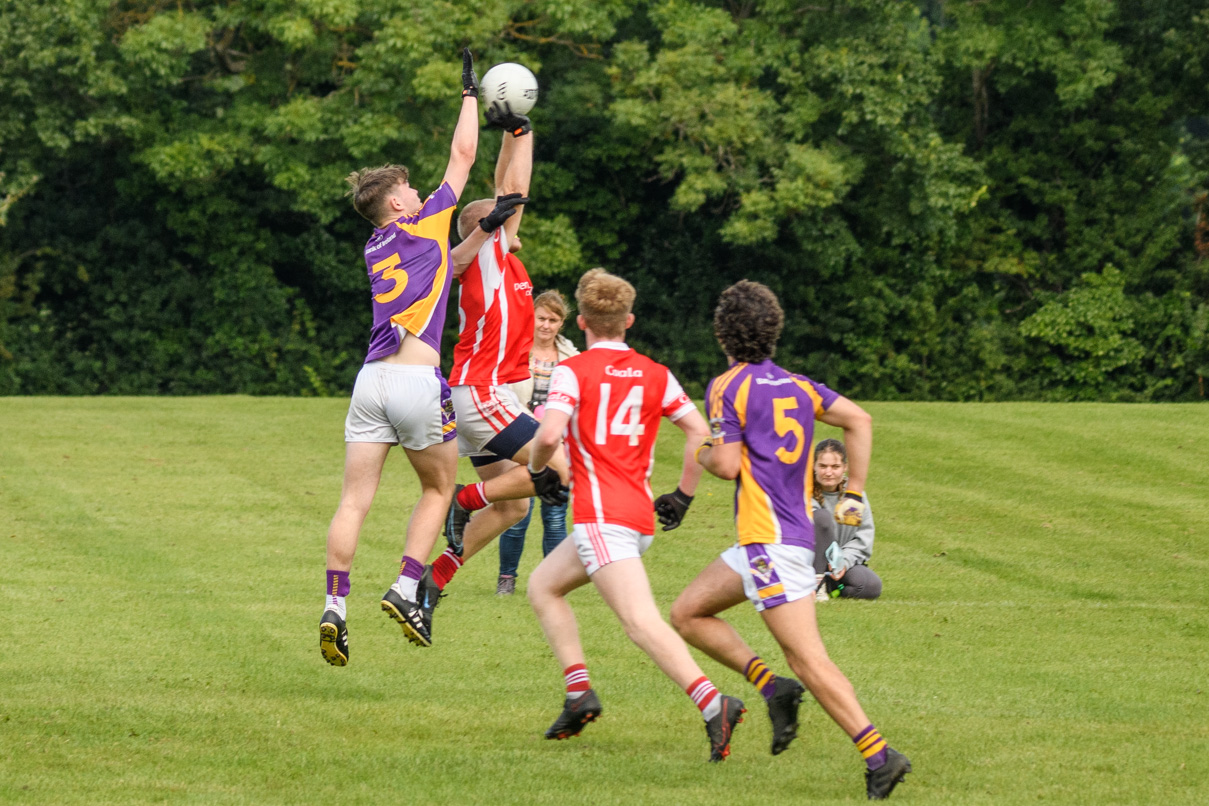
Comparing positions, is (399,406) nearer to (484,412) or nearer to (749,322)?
(484,412)

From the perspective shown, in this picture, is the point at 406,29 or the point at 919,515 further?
the point at 406,29

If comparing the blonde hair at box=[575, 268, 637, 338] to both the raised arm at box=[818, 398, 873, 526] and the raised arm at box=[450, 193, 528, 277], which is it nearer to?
the raised arm at box=[818, 398, 873, 526]

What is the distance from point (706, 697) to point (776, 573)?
59 centimetres

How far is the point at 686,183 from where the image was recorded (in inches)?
1077

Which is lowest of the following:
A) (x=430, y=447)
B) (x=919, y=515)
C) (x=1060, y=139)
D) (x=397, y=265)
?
(x=919, y=515)

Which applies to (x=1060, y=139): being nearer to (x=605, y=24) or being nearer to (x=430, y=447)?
(x=605, y=24)

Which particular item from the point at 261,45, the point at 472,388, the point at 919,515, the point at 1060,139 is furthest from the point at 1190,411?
the point at 261,45

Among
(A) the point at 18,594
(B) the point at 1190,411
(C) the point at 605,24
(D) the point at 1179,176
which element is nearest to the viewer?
(A) the point at 18,594

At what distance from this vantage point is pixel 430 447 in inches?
267

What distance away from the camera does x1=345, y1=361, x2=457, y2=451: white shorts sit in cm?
659

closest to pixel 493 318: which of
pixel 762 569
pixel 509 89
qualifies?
pixel 509 89

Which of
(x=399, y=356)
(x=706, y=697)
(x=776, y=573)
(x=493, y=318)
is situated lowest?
(x=706, y=697)

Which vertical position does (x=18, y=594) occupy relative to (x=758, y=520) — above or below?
below

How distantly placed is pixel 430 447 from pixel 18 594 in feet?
15.1
